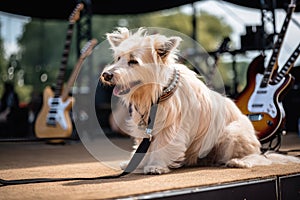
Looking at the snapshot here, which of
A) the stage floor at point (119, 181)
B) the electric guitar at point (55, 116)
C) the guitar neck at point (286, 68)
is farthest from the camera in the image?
the electric guitar at point (55, 116)

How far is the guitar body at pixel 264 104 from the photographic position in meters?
3.31

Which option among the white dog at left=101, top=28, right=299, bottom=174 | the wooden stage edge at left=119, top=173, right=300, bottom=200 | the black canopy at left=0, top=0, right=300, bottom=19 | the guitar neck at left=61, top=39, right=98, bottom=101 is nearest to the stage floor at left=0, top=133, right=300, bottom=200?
the wooden stage edge at left=119, top=173, right=300, bottom=200

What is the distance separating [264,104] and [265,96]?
0.08 meters

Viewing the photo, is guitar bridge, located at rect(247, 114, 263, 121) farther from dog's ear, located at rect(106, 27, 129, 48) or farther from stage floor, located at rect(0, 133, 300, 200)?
dog's ear, located at rect(106, 27, 129, 48)

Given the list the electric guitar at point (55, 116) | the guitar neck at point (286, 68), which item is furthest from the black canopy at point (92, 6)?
the guitar neck at point (286, 68)

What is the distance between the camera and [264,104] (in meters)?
3.46

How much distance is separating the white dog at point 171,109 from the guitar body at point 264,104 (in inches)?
28.0

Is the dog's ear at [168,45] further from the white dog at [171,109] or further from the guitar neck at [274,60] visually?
the guitar neck at [274,60]

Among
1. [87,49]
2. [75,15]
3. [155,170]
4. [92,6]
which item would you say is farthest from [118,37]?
[92,6]

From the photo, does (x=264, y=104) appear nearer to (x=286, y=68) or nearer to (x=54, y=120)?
(x=286, y=68)

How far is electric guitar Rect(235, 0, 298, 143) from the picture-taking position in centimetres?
333

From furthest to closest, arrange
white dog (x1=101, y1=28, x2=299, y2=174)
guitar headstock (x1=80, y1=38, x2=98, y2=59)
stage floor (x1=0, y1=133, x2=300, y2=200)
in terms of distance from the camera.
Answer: guitar headstock (x1=80, y1=38, x2=98, y2=59), white dog (x1=101, y1=28, x2=299, y2=174), stage floor (x1=0, y1=133, x2=300, y2=200)

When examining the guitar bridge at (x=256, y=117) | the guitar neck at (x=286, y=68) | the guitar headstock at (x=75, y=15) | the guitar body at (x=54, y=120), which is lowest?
the guitar body at (x=54, y=120)

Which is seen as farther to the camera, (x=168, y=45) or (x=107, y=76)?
(x=168, y=45)
